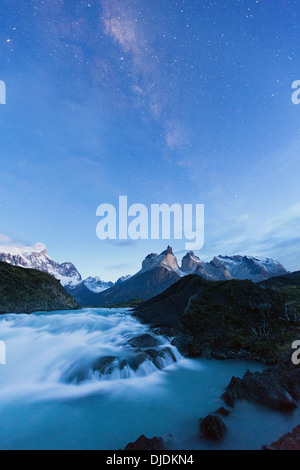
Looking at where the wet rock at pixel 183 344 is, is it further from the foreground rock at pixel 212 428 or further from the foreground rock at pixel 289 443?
the foreground rock at pixel 289 443

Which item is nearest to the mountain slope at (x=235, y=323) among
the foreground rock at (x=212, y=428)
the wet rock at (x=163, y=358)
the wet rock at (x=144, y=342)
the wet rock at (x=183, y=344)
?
the wet rock at (x=183, y=344)

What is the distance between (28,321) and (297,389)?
100.0 feet

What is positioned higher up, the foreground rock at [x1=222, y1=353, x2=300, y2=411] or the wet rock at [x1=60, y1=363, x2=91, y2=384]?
the foreground rock at [x1=222, y1=353, x2=300, y2=411]

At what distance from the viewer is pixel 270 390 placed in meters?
9.69

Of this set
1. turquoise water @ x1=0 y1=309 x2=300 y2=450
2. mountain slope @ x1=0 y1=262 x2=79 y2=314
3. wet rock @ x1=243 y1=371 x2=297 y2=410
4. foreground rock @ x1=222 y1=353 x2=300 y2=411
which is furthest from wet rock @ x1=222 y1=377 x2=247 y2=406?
mountain slope @ x1=0 y1=262 x2=79 y2=314

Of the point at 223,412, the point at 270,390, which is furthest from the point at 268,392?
the point at 223,412

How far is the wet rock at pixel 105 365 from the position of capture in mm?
13966

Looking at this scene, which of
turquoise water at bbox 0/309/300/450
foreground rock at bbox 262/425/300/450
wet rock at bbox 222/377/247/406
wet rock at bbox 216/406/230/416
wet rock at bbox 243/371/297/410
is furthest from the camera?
wet rock at bbox 222/377/247/406

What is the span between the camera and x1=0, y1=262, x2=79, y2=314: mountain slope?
127 feet

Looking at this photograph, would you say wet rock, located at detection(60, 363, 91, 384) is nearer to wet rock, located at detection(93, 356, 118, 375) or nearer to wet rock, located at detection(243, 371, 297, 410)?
wet rock, located at detection(93, 356, 118, 375)

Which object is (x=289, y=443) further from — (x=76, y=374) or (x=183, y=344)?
(x=183, y=344)

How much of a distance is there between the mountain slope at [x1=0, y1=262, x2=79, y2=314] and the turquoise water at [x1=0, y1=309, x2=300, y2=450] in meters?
23.3

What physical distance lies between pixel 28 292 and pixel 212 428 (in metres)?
46.4
